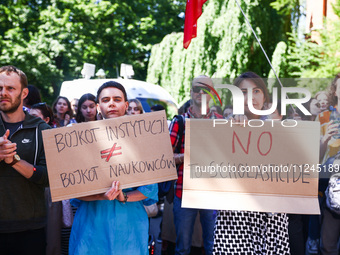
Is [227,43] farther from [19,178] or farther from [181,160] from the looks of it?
[19,178]

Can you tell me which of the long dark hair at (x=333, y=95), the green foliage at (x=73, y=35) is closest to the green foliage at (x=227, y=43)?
the green foliage at (x=73, y=35)

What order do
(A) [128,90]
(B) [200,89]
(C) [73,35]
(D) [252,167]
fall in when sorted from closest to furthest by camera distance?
(D) [252,167] → (B) [200,89] → (A) [128,90] → (C) [73,35]

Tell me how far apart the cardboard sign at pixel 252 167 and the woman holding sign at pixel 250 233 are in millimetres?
145

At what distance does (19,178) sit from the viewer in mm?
2916

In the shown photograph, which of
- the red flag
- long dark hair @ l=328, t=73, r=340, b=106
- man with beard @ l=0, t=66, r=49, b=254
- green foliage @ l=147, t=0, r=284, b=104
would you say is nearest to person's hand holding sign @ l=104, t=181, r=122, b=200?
man with beard @ l=0, t=66, r=49, b=254

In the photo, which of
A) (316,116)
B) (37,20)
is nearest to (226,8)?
(37,20)

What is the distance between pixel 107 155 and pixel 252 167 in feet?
3.29

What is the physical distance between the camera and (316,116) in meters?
4.64

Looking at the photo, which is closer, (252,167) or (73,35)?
(252,167)

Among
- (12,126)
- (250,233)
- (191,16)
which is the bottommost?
(250,233)

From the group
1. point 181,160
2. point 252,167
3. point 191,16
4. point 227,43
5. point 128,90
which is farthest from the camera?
point 227,43

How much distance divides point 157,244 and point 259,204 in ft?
10.3

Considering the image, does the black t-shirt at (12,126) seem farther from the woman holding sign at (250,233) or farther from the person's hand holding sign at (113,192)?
the woman holding sign at (250,233)

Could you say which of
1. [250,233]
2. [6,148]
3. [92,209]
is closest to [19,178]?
[6,148]
